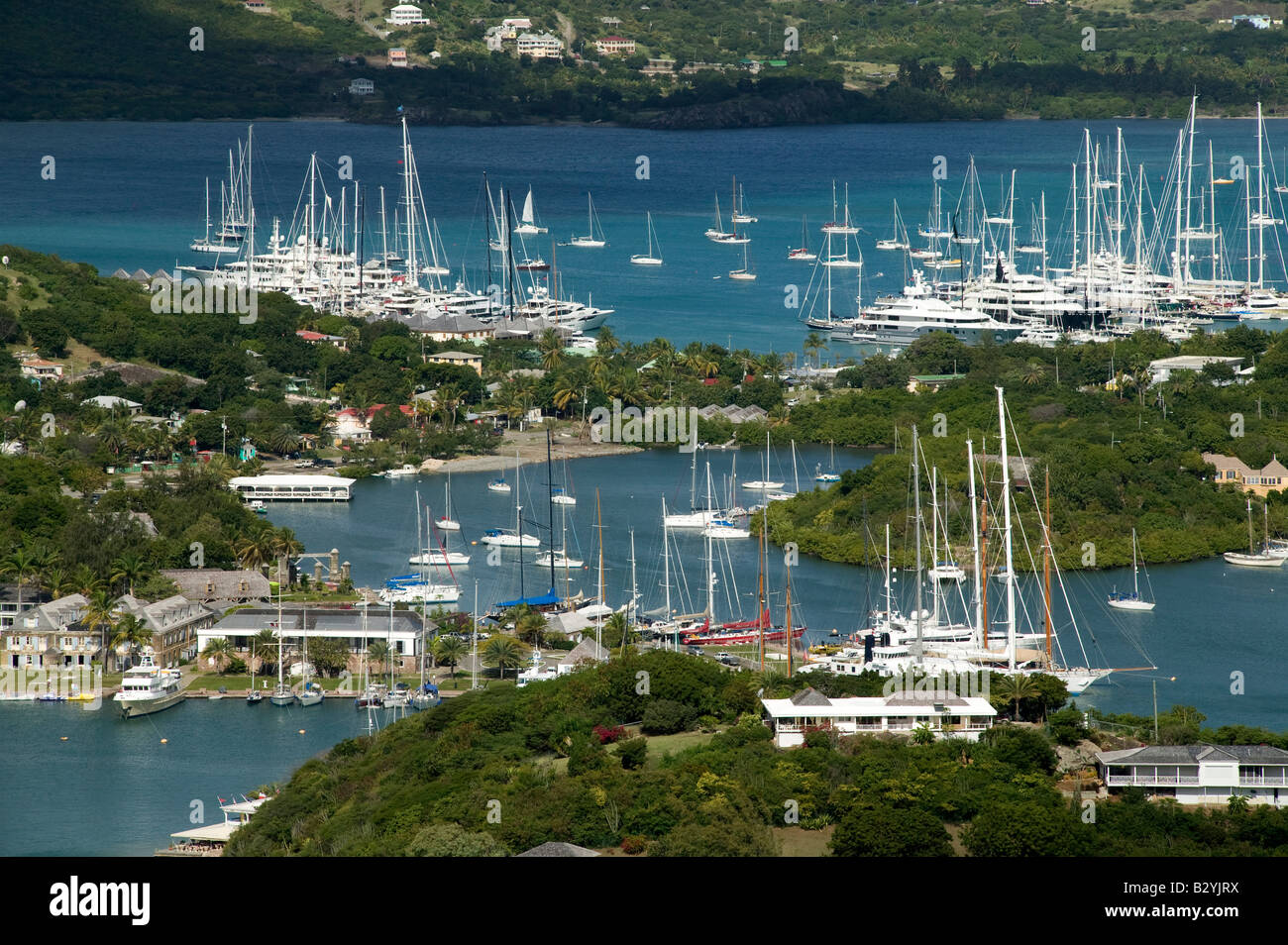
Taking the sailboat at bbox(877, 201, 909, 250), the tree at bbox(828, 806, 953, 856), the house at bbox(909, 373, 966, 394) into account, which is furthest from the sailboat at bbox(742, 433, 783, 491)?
the sailboat at bbox(877, 201, 909, 250)

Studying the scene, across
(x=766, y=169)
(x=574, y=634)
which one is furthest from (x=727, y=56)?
(x=574, y=634)

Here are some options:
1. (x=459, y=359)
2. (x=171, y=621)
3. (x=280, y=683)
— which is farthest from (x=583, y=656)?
(x=459, y=359)

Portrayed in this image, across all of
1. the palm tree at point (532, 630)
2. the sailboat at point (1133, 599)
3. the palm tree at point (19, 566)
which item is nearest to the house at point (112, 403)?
the palm tree at point (19, 566)

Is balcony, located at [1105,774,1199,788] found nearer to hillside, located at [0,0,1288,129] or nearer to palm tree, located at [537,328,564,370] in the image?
palm tree, located at [537,328,564,370]

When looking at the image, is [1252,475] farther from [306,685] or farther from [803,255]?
[803,255]

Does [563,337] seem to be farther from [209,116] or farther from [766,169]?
[209,116]

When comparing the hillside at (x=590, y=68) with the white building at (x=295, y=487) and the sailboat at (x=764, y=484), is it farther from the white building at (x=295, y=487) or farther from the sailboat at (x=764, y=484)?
the sailboat at (x=764, y=484)
